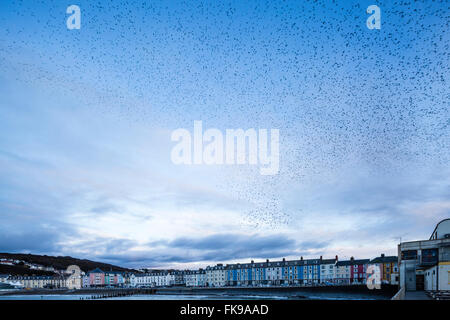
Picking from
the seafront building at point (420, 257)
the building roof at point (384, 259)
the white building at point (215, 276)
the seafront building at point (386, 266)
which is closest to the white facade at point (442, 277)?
the seafront building at point (420, 257)

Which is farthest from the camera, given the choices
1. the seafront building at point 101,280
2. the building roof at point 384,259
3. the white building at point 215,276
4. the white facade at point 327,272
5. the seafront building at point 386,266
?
the seafront building at point 101,280

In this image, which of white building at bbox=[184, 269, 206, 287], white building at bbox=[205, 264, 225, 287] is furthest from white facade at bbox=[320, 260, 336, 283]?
white building at bbox=[184, 269, 206, 287]

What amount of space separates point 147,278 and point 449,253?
138 meters

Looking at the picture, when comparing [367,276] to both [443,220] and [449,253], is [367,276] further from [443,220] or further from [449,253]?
[449,253]

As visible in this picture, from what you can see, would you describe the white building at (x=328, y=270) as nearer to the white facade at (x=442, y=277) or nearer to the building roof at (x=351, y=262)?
the building roof at (x=351, y=262)

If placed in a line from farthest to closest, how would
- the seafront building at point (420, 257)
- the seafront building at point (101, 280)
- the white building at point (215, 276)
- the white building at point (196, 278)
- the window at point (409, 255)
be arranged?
the seafront building at point (101, 280) → the white building at point (196, 278) → the white building at point (215, 276) → the window at point (409, 255) → the seafront building at point (420, 257)

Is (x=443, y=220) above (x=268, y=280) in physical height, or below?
above

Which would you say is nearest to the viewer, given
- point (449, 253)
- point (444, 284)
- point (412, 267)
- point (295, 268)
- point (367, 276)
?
point (444, 284)

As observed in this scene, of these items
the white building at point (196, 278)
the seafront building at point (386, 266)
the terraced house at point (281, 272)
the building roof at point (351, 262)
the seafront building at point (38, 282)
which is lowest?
the seafront building at point (38, 282)

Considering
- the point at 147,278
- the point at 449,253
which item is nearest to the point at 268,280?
the point at 147,278

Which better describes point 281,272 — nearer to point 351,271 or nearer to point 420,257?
point 351,271

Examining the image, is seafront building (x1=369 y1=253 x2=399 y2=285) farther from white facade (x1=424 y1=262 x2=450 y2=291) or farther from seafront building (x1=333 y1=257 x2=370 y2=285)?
white facade (x1=424 y1=262 x2=450 y2=291)
